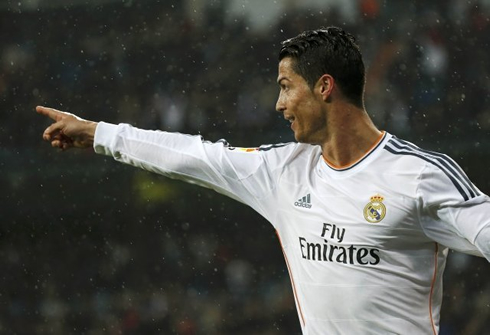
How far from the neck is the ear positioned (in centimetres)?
5

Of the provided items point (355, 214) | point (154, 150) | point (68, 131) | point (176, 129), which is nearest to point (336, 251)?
point (355, 214)

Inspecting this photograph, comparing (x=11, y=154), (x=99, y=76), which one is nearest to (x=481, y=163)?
(x=99, y=76)

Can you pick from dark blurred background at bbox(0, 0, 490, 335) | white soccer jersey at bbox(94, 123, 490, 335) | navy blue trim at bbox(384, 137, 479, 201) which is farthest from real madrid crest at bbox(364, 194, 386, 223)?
dark blurred background at bbox(0, 0, 490, 335)

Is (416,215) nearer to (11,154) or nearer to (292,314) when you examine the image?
(292,314)

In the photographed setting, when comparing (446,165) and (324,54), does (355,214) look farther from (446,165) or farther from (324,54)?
(324,54)

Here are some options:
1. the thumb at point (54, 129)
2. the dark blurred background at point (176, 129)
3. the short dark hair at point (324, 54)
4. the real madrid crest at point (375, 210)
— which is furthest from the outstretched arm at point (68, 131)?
the dark blurred background at point (176, 129)

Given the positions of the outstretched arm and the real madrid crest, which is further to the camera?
the outstretched arm

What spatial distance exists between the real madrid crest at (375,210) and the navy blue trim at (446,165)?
13 centimetres

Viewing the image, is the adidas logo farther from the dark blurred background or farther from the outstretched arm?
the dark blurred background

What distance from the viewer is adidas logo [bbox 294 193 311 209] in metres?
2.46

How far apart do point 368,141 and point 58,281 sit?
15.2ft

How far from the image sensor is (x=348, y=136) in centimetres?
243

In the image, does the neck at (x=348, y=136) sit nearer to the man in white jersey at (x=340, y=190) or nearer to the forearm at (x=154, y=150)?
the man in white jersey at (x=340, y=190)

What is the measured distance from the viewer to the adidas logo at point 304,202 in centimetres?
246
